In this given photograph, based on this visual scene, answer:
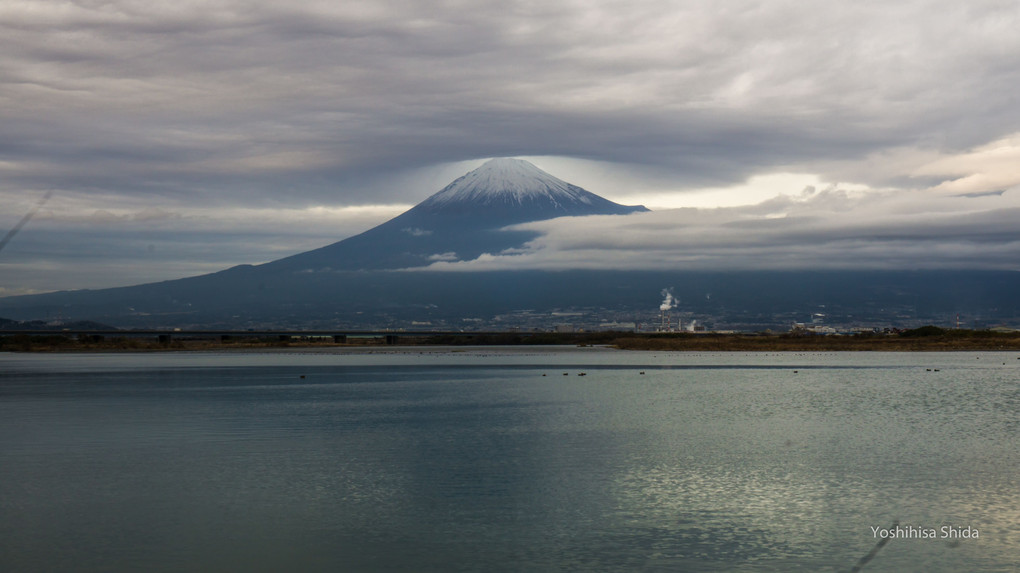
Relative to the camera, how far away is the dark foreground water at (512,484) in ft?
63.9

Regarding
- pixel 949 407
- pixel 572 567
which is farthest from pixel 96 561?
pixel 949 407

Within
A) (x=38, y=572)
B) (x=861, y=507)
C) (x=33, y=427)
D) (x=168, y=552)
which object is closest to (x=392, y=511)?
(x=168, y=552)

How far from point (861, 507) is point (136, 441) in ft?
88.1

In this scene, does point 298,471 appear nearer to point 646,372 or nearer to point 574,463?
point 574,463

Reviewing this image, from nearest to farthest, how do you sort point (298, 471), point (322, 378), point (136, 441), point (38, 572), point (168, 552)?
1. point (38, 572)
2. point (168, 552)
3. point (298, 471)
4. point (136, 441)
5. point (322, 378)

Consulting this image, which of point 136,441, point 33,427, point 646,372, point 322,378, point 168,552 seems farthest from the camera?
point 646,372

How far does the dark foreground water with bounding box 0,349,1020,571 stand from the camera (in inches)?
767

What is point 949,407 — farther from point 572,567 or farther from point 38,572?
point 38,572

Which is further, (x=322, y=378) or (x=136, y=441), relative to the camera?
Result: (x=322, y=378)

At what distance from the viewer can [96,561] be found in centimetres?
1900

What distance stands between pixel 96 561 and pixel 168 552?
4.40ft

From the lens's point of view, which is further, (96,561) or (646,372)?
(646,372)

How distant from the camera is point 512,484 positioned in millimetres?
27578

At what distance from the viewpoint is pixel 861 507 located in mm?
23812
